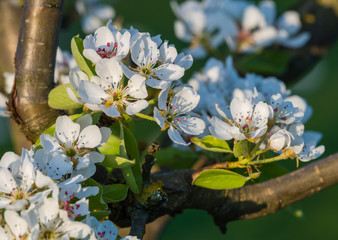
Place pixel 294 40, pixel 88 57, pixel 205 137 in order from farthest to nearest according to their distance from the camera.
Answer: pixel 294 40 → pixel 205 137 → pixel 88 57

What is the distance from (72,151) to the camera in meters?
0.95

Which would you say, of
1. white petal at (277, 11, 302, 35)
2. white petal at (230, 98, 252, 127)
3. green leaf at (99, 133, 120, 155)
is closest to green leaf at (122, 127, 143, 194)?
green leaf at (99, 133, 120, 155)

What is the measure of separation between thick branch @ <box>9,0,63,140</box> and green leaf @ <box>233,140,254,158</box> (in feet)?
1.43

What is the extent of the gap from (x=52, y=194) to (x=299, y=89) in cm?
483

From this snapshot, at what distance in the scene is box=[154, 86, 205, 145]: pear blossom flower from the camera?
3.30 feet

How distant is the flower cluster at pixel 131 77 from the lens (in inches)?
36.2

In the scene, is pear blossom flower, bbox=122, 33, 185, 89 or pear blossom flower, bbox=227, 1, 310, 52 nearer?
pear blossom flower, bbox=122, 33, 185, 89

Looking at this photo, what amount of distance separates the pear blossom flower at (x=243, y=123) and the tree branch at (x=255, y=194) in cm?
19

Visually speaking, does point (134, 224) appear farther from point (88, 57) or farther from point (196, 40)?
point (196, 40)

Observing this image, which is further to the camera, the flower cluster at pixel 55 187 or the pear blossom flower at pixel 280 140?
the pear blossom flower at pixel 280 140

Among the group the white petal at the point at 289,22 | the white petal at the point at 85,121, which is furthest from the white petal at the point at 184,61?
the white petal at the point at 289,22

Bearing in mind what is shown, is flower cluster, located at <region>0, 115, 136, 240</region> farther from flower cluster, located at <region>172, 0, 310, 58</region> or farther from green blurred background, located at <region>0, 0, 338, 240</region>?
green blurred background, located at <region>0, 0, 338, 240</region>

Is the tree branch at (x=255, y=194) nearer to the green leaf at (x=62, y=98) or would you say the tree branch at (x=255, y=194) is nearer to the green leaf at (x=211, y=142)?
the green leaf at (x=211, y=142)

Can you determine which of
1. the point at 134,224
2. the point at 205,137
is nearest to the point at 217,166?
the point at 205,137
